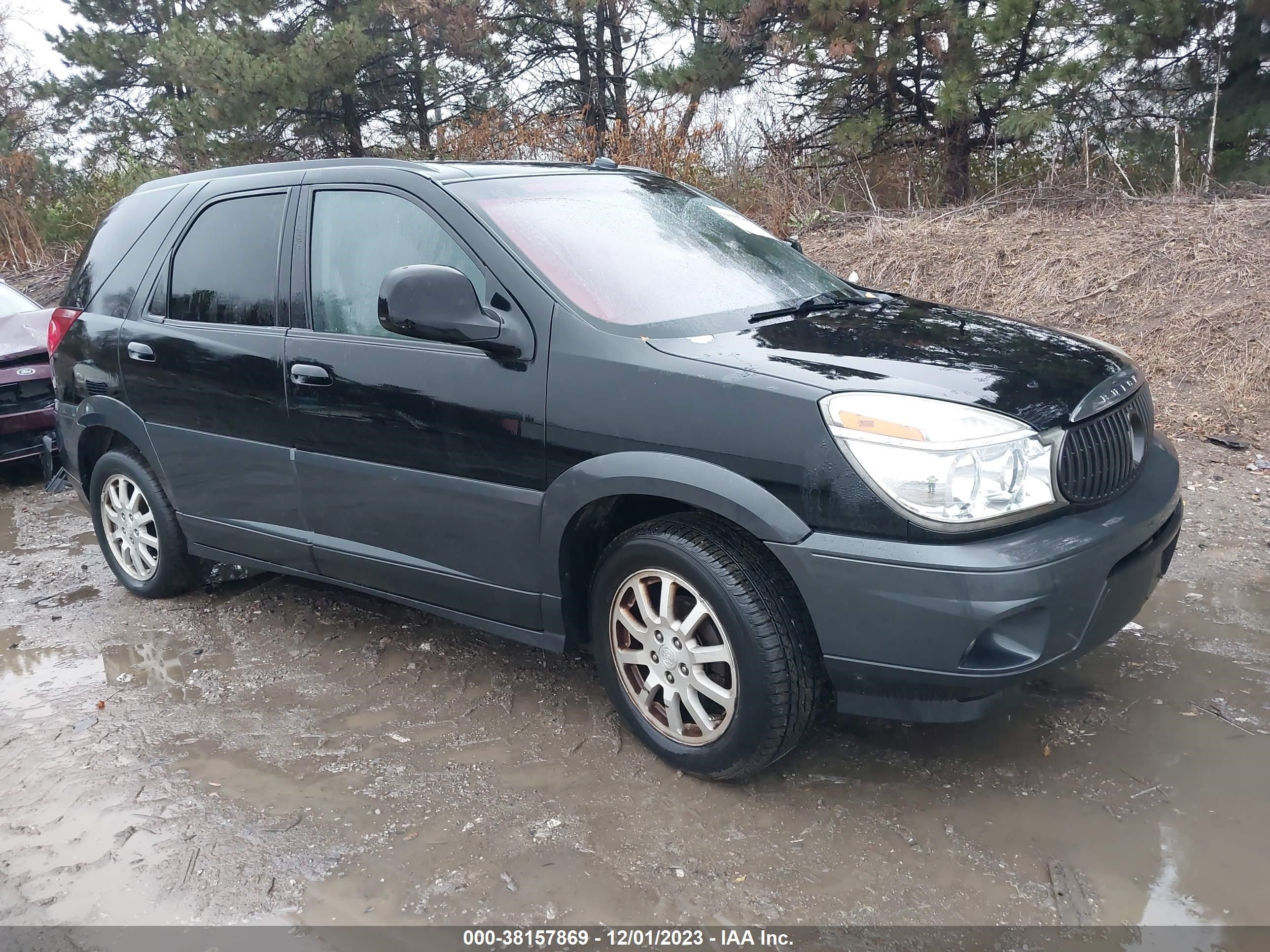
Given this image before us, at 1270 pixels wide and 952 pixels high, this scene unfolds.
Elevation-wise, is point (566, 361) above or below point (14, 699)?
above

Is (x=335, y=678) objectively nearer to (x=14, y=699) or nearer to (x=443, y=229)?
(x=14, y=699)

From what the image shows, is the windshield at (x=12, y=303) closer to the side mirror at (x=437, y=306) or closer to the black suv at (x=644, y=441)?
the black suv at (x=644, y=441)

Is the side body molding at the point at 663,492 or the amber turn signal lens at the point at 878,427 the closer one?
the amber turn signal lens at the point at 878,427

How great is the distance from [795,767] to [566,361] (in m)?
1.48

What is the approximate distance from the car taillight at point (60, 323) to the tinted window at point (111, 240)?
4 centimetres

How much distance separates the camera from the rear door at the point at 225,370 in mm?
3887

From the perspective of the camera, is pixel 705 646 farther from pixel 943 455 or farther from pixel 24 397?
pixel 24 397

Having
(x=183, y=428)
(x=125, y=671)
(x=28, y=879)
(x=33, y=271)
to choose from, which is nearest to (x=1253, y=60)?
(x=183, y=428)

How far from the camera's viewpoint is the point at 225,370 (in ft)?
13.1

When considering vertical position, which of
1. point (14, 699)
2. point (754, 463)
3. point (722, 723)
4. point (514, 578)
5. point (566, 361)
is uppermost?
point (566, 361)

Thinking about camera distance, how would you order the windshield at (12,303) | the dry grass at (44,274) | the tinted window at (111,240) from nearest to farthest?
the tinted window at (111,240)
the windshield at (12,303)
the dry grass at (44,274)

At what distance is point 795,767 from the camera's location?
3133 mm

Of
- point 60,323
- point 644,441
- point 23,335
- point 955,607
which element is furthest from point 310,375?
point 23,335

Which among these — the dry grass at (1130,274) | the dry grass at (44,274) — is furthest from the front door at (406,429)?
the dry grass at (44,274)
